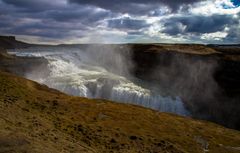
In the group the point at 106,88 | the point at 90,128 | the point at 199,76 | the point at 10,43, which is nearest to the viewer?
the point at 90,128

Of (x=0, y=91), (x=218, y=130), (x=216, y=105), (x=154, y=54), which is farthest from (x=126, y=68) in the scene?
(x=0, y=91)

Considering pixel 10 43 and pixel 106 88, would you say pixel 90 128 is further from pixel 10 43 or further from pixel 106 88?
pixel 10 43

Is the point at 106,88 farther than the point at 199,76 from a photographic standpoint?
No

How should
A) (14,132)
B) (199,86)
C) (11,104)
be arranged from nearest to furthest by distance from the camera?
(14,132) < (11,104) < (199,86)

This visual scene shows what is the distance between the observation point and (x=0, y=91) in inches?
1204

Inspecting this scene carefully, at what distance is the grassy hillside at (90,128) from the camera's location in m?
21.4

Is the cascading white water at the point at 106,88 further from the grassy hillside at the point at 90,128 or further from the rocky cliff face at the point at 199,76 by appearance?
the grassy hillside at the point at 90,128

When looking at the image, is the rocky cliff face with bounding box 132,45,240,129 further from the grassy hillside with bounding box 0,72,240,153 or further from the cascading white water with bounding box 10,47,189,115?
the grassy hillside with bounding box 0,72,240,153

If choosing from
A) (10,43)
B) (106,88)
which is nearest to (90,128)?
(106,88)

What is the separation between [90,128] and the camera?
2698cm

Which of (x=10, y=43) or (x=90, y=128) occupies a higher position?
(x=10, y=43)

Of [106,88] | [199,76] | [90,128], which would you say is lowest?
[106,88]

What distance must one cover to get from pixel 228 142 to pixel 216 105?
3312 centimetres

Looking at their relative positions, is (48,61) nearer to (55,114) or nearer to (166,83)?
(166,83)
